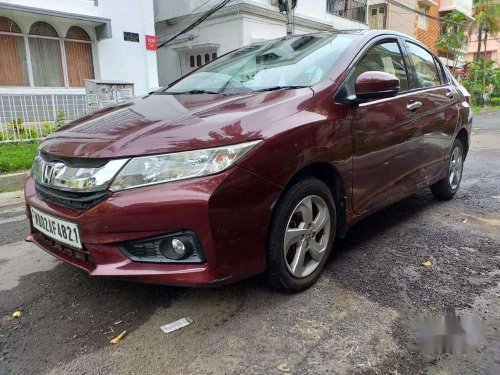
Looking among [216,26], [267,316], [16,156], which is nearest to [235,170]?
[267,316]

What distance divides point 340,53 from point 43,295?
8.13 feet

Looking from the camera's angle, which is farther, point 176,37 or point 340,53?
point 176,37

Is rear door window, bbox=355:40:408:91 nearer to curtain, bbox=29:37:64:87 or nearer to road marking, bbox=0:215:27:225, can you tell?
road marking, bbox=0:215:27:225

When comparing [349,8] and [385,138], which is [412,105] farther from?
[349,8]

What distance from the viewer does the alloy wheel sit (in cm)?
252

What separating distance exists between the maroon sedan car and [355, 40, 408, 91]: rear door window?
2 cm

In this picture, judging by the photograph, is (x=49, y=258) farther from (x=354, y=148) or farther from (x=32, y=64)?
(x=32, y=64)

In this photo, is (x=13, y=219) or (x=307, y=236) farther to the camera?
(x=13, y=219)

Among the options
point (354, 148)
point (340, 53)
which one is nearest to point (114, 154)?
point (354, 148)

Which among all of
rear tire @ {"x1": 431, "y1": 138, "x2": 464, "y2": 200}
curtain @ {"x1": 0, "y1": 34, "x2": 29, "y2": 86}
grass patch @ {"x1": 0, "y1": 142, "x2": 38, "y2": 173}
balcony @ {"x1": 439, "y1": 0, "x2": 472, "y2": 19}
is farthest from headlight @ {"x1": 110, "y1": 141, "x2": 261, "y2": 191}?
balcony @ {"x1": 439, "y1": 0, "x2": 472, "y2": 19}

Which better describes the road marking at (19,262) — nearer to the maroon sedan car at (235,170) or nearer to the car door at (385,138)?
the maroon sedan car at (235,170)

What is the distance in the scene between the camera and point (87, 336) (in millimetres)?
2236

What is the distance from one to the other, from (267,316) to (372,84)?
1567 millimetres

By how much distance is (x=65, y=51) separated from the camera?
1072 centimetres
